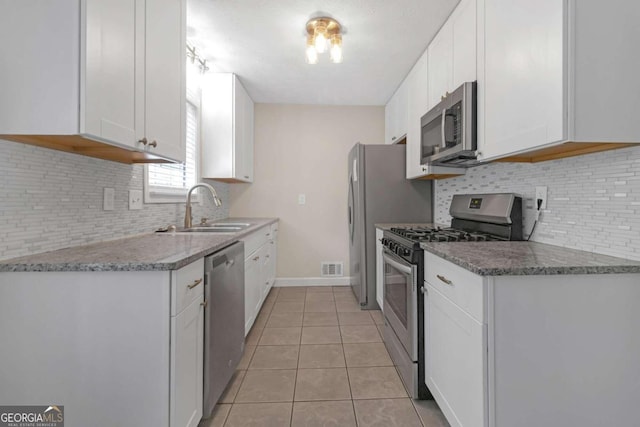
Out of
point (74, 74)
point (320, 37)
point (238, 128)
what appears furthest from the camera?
point (238, 128)

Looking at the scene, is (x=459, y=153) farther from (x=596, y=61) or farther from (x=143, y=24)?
(x=143, y=24)

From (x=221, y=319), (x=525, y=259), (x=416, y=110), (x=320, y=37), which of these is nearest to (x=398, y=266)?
(x=525, y=259)

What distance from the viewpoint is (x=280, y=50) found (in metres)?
2.36

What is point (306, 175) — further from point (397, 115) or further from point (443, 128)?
point (443, 128)

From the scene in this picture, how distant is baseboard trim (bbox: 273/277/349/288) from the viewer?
3.65m

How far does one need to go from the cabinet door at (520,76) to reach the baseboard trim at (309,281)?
2513 millimetres

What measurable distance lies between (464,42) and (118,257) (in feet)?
Answer: 6.93

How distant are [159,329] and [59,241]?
69 centimetres

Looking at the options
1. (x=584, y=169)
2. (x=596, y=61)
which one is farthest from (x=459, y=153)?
(x=596, y=61)

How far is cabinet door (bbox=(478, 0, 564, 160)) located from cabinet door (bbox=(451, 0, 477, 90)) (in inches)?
3.6

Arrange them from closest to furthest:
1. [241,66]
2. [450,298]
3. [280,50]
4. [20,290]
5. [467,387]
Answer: [20,290]
[467,387]
[450,298]
[280,50]
[241,66]

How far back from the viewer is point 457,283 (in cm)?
119

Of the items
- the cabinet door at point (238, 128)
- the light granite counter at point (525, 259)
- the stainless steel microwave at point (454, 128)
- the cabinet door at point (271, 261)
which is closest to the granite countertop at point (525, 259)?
the light granite counter at point (525, 259)

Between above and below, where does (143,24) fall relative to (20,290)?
above
